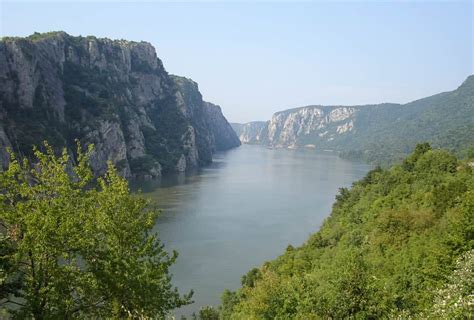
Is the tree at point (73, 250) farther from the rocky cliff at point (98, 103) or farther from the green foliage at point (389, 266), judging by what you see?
the rocky cliff at point (98, 103)

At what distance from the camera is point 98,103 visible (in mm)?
128250

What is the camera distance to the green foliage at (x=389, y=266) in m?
18.8

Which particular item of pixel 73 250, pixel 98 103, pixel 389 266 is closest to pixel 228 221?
pixel 389 266

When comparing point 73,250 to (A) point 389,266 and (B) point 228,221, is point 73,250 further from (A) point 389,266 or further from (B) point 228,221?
(B) point 228,221

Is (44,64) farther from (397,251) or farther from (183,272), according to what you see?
(397,251)

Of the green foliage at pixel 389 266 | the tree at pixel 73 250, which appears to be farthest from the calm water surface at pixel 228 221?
the tree at pixel 73 250

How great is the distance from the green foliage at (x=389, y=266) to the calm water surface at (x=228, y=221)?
6797mm

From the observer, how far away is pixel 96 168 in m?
117

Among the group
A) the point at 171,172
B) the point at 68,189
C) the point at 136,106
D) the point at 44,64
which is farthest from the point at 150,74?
the point at 68,189

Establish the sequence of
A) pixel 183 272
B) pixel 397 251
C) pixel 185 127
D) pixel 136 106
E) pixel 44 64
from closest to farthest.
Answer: pixel 397 251 → pixel 183 272 → pixel 44 64 → pixel 136 106 → pixel 185 127

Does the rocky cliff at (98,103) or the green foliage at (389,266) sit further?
the rocky cliff at (98,103)

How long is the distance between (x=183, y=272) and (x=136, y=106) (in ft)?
406

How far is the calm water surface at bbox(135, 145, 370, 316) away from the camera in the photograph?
47.3 metres

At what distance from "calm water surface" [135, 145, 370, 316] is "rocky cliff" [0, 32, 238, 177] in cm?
2010
